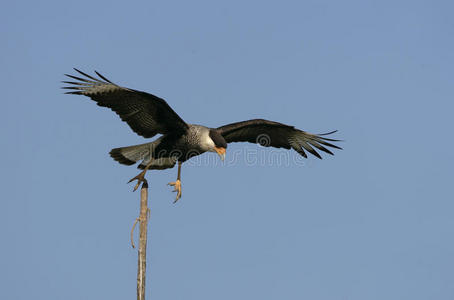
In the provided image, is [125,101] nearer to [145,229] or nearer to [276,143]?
[145,229]

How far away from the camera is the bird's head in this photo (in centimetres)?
844

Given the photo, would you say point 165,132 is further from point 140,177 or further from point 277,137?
point 277,137

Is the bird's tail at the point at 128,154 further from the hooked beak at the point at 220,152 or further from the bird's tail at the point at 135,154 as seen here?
the hooked beak at the point at 220,152

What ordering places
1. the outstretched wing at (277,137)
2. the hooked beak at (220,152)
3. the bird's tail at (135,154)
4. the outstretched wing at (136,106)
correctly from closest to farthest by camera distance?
the outstretched wing at (136,106) → the hooked beak at (220,152) → the bird's tail at (135,154) → the outstretched wing at (277,137)

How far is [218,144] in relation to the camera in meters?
8.45

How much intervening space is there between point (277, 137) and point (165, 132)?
242 cm

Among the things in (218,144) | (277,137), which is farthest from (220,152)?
(277,137)

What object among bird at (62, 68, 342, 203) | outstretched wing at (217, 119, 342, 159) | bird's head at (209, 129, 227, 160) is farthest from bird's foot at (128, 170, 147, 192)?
outstretched wing at (217, 119, 342, 159)

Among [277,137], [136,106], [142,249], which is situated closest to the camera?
[142,249]

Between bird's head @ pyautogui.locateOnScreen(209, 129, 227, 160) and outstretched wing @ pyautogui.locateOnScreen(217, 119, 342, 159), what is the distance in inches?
37.0

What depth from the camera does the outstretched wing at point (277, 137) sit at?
9.69 metres

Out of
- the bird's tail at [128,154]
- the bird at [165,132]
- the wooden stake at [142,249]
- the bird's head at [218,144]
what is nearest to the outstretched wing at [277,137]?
the bird at [165,132]

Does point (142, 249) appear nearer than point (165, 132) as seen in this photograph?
Yes

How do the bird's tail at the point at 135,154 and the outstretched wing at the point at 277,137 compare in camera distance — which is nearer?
the bird's tail at the point at 135,154
